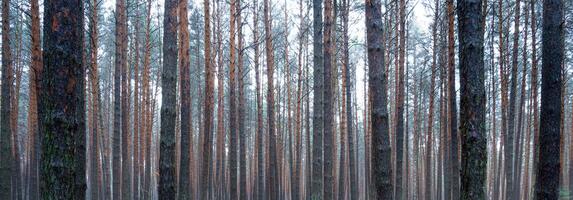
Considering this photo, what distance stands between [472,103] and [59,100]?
3.43 meters

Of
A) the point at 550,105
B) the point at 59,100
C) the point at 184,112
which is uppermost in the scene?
the point at 59,100

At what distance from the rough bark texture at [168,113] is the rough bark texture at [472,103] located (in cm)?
389

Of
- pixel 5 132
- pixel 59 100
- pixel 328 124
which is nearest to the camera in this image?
pixel 59 100

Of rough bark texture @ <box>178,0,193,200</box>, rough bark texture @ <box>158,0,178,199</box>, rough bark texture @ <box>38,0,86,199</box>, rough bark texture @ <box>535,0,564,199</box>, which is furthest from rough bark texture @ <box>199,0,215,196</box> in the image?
rough bark texture @ <box>535,0,564,199</box>

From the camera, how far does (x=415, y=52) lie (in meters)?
25.1

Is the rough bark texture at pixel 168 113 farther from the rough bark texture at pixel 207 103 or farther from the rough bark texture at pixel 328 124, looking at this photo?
the rough bark texture at pixel 207 103

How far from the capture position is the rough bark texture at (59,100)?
11.8ft

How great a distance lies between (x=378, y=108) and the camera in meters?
5.43

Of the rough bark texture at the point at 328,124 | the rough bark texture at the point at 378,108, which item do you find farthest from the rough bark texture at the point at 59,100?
the rough bark texture at the point at 328,124

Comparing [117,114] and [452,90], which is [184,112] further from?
[452,90]

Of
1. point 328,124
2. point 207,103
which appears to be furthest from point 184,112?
point 328,124

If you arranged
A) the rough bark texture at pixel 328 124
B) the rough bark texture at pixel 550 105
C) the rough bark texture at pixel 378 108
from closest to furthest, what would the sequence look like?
the rough bark texture at pixel 550 105, the rough bark texture at pixel 378 108, the rough bark texture at pixel 328 124

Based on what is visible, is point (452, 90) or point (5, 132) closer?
point (5, 132)

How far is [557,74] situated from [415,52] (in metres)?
20.6
